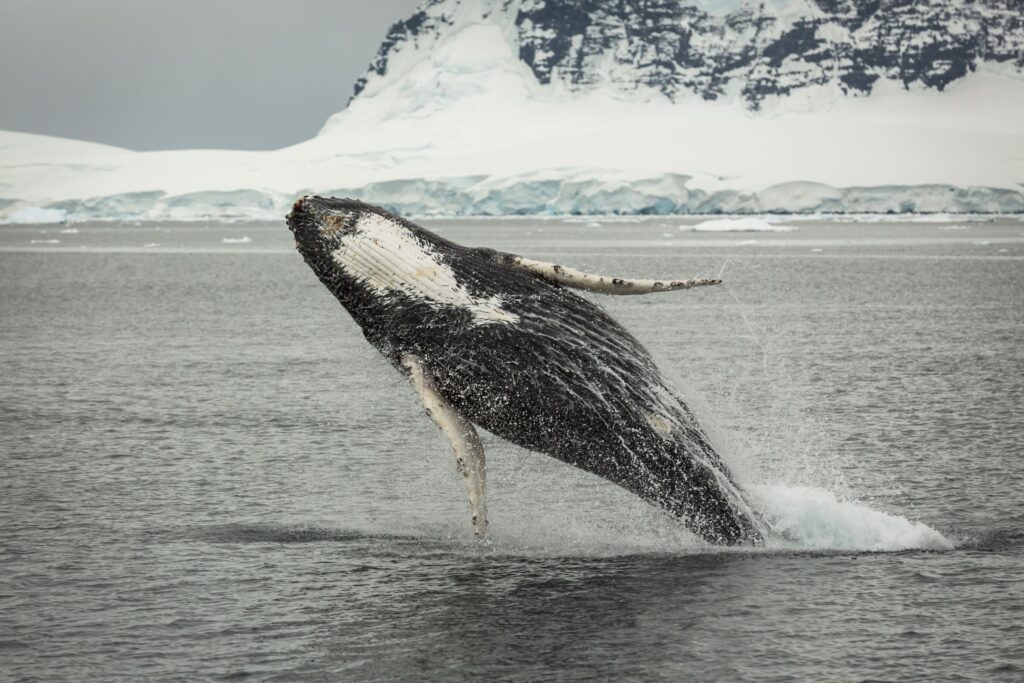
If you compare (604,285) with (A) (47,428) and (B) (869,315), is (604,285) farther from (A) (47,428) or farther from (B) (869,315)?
(B) (869,315)

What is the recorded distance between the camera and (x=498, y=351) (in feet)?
29.5

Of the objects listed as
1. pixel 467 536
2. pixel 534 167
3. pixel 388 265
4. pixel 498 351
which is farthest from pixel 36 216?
pixel 498 351

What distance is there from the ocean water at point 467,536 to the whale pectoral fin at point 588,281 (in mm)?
1107

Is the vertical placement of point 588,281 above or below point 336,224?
below

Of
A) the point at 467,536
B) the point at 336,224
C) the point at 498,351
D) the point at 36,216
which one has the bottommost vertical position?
the point at 467,536

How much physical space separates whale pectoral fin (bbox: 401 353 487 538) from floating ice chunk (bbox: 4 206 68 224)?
124154 mm

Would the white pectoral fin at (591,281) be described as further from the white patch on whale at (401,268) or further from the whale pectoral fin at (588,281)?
the white patch on whale at (401,268)

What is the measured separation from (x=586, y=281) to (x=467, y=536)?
9.89 ft

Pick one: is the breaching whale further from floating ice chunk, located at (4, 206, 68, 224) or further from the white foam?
floating ice chunk, located at (4, 206, 68, 224)

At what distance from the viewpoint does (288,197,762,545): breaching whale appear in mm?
8945

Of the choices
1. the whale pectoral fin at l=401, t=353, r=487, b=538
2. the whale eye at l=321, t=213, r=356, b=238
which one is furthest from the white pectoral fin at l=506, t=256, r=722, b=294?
the whale eye at l=321, t=213, r=356, b=238

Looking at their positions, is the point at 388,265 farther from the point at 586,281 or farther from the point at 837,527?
the point at 837,527

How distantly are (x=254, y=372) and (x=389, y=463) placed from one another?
8.56 metres

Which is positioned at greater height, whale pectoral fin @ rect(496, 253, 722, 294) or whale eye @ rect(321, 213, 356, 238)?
whale eye @ rect(321, 213, 356, 238)
